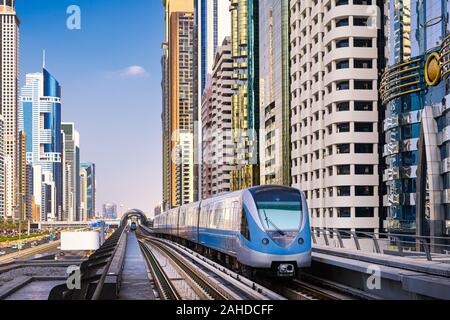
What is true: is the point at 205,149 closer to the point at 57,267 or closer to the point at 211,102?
the point at 211,102

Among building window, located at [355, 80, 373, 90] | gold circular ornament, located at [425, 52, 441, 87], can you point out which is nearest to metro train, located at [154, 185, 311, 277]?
gold circular ornament, located at [425, 52, 441, 87]

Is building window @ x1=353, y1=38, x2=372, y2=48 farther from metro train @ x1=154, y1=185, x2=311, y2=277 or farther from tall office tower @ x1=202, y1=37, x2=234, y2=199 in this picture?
tall office tower @ x1=202, y1=37, x2=234, y2=199

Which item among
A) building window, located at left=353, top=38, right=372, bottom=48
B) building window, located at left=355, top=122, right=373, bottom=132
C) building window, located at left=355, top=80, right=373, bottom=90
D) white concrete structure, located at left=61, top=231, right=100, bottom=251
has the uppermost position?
building window, located at left=353, top=38, right=372, bottom=48

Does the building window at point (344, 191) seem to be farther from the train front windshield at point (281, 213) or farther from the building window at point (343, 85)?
the train front windshield at point (281, 213)

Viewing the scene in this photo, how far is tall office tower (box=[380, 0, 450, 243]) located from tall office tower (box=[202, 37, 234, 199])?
96370 millimetres

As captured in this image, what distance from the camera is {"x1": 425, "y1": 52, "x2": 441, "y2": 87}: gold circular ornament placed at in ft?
158

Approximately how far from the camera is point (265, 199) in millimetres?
23031

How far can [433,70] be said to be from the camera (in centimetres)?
4934

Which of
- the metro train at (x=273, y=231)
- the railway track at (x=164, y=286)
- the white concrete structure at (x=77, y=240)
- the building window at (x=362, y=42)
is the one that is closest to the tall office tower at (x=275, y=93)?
the building window at (x=362, y=42)

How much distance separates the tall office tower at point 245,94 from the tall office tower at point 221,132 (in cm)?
1288

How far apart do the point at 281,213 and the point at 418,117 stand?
3870cm

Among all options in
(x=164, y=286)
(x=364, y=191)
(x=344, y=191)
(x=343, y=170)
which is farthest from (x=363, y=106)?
(x=164, y=286)

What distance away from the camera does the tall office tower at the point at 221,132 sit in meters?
167

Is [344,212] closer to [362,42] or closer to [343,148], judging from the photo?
[343,148]
